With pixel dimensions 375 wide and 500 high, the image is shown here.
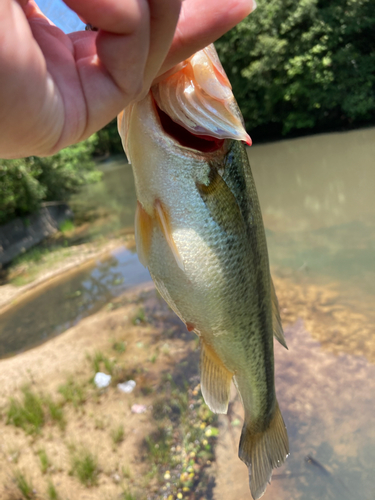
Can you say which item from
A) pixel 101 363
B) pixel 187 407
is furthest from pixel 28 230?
pixel 187 407

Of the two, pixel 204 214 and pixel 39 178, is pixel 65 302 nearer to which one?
pixel 39 178

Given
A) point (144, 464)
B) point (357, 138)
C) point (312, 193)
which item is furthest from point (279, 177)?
point (144, 464)

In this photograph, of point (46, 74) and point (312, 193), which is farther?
point (312, 193)

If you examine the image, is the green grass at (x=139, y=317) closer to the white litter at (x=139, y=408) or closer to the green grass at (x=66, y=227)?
the white litter at (x=139, y=408)

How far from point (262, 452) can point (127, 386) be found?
2.72 m

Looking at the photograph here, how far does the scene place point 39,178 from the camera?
39.4ft

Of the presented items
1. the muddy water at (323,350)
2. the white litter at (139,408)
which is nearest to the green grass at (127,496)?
the muddy water at (323,350)

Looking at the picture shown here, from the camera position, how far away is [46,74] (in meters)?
0.76

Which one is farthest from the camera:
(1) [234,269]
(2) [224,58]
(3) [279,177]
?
(2) [224,58]

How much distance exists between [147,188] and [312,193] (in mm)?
9130

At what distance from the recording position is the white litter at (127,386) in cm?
423

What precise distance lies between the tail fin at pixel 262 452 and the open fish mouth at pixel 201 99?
143cm

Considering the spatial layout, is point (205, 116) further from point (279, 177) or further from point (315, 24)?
point (315, 24)

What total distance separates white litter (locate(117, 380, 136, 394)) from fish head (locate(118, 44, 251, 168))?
11.7ft
